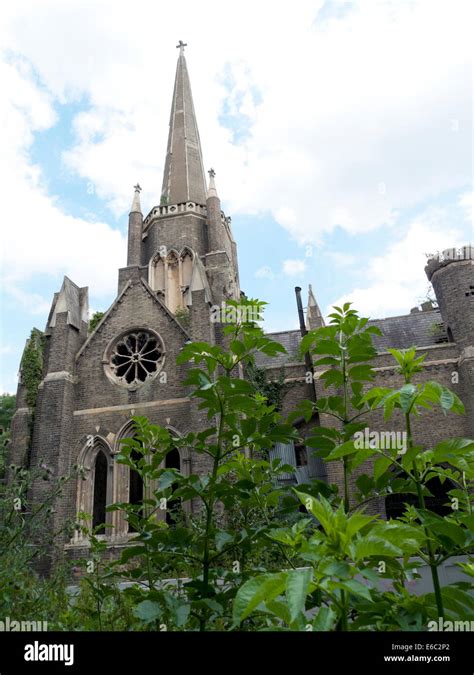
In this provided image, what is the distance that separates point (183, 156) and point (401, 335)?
63.5 ft

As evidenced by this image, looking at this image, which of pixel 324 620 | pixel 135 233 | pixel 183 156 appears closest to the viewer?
pixel 324 620

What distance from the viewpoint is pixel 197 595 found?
2.10m

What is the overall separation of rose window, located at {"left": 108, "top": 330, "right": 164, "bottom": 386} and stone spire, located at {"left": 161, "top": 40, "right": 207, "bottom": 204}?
13057mm

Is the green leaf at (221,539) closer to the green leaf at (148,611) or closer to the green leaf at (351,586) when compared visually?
the green leaf at (148,611)

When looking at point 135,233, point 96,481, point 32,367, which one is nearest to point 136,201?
point 135,233

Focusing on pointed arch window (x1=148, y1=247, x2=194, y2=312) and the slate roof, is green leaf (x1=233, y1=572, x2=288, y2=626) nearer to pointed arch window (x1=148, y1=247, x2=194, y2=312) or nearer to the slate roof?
the slate roof

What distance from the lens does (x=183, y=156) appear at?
3288 cm

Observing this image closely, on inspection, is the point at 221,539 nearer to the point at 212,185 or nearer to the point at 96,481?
the point at 96,481

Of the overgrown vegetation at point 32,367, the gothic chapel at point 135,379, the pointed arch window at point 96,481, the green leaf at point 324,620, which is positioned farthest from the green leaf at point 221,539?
the overgrown vegetation at point 32,367

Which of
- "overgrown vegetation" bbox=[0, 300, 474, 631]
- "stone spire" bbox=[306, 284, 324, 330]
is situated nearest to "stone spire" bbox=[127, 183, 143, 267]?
"stone spire" bbox=[306, 284, 324, 330]

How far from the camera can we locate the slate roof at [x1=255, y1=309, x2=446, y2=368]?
69.1 ft
